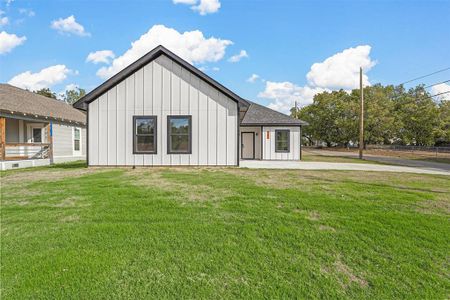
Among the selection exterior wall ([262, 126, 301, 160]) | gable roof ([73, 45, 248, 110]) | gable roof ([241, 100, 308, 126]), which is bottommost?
exterior wall ([262, 126, 301, 160])

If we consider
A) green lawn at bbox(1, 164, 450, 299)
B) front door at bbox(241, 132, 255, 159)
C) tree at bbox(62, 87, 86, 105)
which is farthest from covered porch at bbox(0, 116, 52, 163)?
tree at bbox(62, 87, 86, 105)

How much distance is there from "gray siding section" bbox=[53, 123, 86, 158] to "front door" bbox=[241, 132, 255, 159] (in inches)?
472

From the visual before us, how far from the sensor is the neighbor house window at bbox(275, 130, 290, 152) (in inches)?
692

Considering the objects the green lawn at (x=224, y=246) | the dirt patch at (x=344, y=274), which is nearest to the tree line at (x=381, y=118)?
the green lawn at (x=224, y=246)

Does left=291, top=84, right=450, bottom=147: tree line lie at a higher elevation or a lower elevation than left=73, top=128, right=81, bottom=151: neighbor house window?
higher

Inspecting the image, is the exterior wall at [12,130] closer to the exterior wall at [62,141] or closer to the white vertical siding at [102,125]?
the exterior wall at [62,141]

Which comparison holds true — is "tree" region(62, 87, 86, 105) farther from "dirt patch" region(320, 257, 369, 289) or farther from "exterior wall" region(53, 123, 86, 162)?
"dirt patch" region(320, 257, 369, 289)

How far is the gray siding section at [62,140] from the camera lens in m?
15.7

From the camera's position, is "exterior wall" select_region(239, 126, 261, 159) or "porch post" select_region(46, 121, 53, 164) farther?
"exterior wall" select_region(239, 126, 261, 159)

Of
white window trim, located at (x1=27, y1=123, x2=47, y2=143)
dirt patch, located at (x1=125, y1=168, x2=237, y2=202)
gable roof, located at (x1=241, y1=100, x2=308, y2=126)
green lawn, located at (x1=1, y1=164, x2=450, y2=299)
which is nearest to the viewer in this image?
green lawn, located at (x1=1, y1=164, x2=450, y2=299)

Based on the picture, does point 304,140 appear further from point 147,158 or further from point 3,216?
point 3,216

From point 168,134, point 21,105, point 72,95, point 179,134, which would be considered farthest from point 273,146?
point 72,95

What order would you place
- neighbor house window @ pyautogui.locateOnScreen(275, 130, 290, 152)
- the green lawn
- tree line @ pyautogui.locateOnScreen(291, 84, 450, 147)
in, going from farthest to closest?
tree line @ pyautogui.locateOnScreen(291, 84, 450, 147) < neighbor house window @ pyautogui.locateOnScreen(275, 130, 290, 152) < the green lawn

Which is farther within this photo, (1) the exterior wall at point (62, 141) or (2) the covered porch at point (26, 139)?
(1) the exterior wall at point (62, 141)
